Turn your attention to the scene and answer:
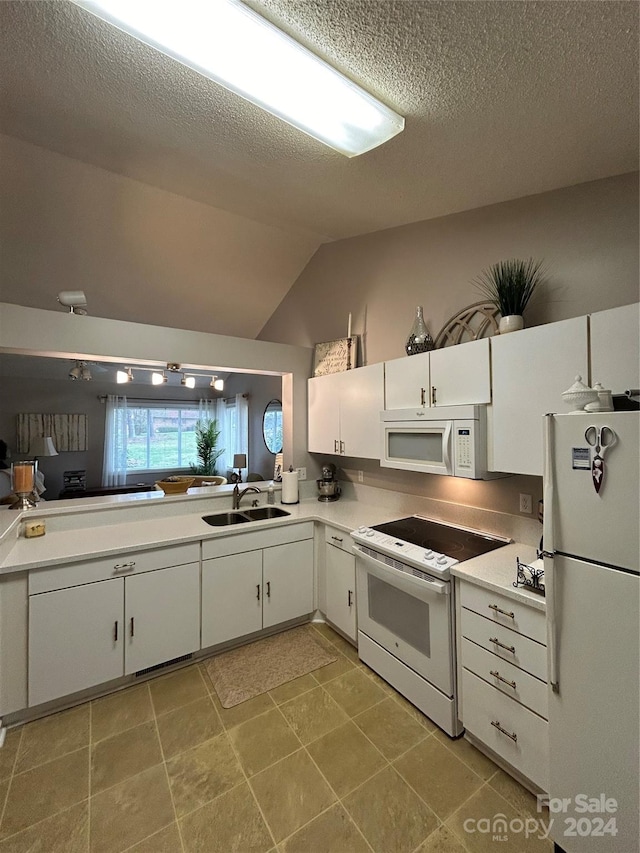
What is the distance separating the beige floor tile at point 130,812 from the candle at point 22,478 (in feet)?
5.92

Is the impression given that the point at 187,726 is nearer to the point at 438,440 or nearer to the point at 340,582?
the point at 340,582

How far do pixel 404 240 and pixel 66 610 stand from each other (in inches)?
127

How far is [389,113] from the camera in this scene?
1427mm

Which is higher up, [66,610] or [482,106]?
[482,106]

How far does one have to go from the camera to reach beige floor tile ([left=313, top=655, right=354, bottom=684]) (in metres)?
2.16

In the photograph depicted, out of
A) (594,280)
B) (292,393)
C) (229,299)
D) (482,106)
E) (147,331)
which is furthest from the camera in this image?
(229,299)

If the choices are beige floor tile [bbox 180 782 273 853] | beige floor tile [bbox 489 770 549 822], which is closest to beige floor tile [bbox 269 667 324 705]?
beige floor tile [bbox 180 782 273 853]

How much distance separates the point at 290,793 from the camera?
1484 mm

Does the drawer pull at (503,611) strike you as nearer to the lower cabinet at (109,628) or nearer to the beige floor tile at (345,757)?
the beige floor tile at (345,757)

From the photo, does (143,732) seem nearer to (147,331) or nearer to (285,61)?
(147,331)

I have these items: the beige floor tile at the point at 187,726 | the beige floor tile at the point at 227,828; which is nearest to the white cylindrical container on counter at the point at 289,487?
the beige floor tile at the point at 187,726

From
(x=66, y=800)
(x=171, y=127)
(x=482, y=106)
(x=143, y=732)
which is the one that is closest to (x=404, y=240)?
(x=482, y=106)

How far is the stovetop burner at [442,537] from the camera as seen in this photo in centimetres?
193

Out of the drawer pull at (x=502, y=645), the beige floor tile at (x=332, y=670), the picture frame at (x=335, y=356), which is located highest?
the picture frame at (x=335, y=356)
